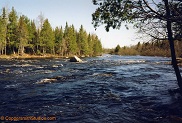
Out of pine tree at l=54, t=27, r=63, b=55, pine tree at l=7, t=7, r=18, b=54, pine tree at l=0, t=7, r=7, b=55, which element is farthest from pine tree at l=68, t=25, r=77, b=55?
pine tree at l=0, t=7, r=7, b=55

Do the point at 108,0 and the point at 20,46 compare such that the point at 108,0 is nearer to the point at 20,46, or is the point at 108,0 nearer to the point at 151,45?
the point at 151,45

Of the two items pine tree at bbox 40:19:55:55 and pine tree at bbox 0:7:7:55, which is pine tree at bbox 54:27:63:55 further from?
pine tree at bbox 0:7:7:55

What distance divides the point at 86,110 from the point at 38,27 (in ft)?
264

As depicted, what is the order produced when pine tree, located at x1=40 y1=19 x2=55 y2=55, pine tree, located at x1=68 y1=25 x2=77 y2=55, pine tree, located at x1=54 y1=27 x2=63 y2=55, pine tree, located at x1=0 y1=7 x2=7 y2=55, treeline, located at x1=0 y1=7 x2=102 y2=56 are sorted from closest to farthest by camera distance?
pine tree, located at x1=0 y1=7 x2=7 y2=55 → treeline, located at x1=0 y1=7 x2=102 y2=56 → pine tree, located at x1=40 y1=19 x2=55 y2=55 → pine tree, located at x1=54 y1=27 x2=63 y2=55 → pine tree, located at x1=68 y1=25 x2=77 y2=55

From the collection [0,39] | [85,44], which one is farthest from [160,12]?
[85,44]

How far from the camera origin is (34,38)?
82.9 meters

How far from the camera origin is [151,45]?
37.5ft

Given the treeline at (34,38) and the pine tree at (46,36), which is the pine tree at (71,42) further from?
the pine tree at (46,36)

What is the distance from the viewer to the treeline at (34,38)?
69.9m

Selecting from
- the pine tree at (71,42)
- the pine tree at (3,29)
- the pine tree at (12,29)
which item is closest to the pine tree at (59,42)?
the pine tree at (71,42)

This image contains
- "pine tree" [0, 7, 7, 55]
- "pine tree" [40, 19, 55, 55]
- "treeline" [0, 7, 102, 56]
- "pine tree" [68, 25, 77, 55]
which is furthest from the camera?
"pine tree" [68, 25, 77, 55]

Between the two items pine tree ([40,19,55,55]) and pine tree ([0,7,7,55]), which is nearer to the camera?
pine tree ([0,7,7,55])

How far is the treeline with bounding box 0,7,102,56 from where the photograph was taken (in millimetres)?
69938

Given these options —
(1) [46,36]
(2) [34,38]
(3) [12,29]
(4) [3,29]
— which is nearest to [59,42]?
(1) [46,36]
